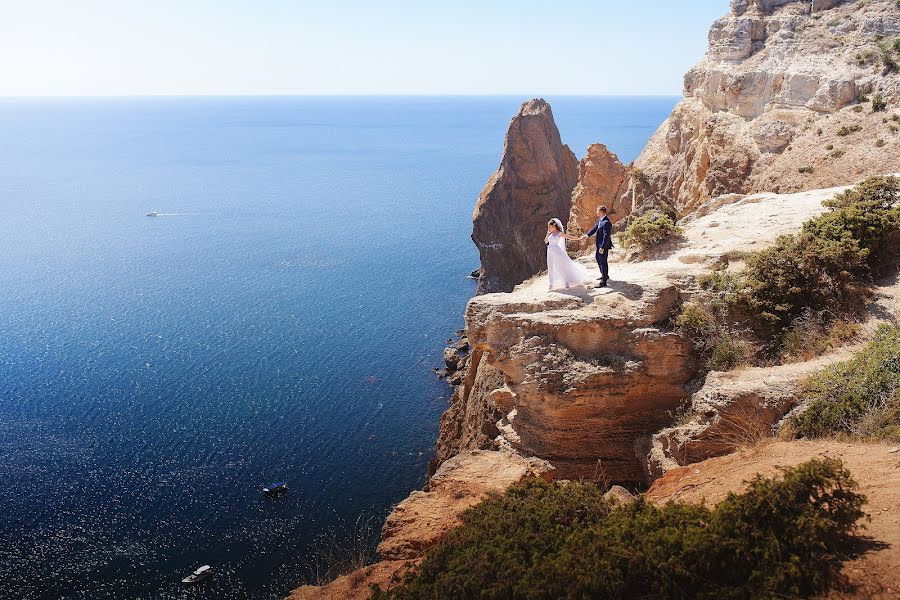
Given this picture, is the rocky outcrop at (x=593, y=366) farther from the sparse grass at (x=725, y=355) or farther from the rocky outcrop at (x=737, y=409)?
the rocky outcrop at (x=737, y=409)

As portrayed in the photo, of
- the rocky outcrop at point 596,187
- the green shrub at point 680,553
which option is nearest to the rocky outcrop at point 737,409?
the green shrub at point 680,553

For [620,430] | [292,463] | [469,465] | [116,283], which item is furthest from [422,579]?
[116,283]

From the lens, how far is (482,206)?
6750 cm

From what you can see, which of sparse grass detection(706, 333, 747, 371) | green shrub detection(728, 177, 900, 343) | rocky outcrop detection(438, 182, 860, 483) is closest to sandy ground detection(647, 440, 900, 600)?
sparse grass detection(706, 333, 747, 371)

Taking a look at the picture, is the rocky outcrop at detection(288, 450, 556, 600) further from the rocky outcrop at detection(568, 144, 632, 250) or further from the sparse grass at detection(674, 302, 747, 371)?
the rocky outcrop at detection(568, 144, 632, 250)

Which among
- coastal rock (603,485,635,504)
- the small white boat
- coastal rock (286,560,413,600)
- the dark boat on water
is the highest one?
coastal rock (603,485,635,504)

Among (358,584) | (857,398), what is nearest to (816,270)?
(857,398)

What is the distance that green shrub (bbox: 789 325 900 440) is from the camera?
12242 mm

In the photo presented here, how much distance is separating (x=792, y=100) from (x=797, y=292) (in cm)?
2177

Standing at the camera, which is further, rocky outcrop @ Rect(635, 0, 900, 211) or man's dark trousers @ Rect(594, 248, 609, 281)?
rocky outcrop @ Rect(635, 0, 900, 211)

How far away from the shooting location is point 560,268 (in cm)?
1808

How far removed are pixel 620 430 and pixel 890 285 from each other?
823 cm

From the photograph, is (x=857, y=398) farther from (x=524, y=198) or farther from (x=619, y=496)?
(x=524, y=198)

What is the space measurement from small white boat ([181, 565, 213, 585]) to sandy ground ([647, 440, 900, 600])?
23931 mm
